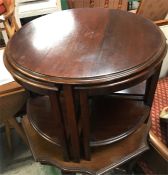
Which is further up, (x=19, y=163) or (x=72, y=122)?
(x=72, y=122)

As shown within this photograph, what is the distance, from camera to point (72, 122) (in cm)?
64

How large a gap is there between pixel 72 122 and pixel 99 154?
29 centimetres

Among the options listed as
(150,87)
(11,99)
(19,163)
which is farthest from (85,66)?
(19,163)

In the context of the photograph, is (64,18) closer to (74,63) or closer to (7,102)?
(74,63)

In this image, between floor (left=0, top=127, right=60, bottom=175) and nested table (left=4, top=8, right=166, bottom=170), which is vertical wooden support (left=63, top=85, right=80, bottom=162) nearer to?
nested table (left=4, top=8, right=166, bottom=170)

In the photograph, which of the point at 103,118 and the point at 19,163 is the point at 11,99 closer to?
the point at 103,118

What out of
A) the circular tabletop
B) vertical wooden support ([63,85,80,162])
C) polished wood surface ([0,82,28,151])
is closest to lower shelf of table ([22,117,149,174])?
vertical wooden support ([63,85,80,162])

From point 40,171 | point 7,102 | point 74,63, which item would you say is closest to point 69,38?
point 74,63

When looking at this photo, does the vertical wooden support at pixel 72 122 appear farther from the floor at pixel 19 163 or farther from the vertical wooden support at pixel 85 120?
the floor at pixel 19 163

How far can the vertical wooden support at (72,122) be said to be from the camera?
57 centimetres

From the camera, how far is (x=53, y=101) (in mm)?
604

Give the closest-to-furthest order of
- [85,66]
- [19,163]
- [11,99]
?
1. [85,66]
2. [11,99]
3. [19,163]

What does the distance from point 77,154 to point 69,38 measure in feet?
1.37

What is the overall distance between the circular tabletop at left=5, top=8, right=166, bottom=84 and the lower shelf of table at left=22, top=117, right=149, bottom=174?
0.41m
